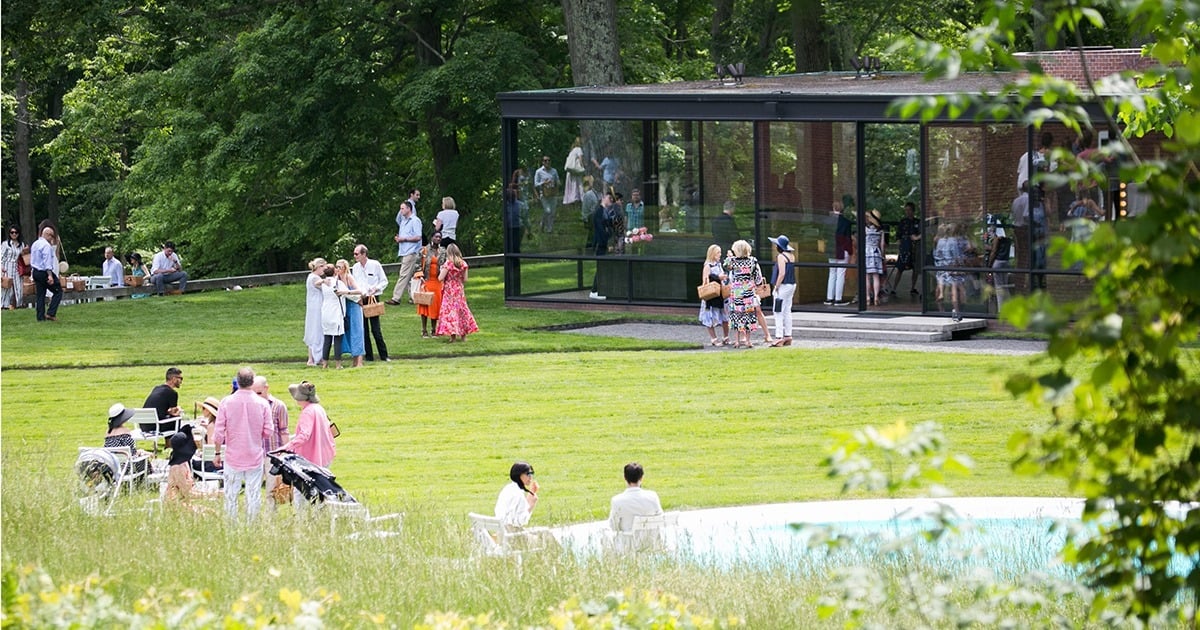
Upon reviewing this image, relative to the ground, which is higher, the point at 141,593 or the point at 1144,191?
the point at 1144,191

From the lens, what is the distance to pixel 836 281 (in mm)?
26453

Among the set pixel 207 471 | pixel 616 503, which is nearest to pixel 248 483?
pixel 207 471

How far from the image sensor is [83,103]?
4447 cm

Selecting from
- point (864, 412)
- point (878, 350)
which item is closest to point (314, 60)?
point (878, 350)

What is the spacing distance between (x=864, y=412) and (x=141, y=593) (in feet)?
36.9

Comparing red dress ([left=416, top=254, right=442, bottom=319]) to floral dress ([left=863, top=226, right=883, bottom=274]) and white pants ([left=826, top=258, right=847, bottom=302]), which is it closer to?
white pants ([left=826, top=258, right=847, bottom=302])

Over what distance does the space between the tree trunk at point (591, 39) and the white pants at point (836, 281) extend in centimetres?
765

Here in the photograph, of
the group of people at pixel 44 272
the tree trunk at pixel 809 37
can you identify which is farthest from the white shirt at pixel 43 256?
the tree trunk at pixel 809 37

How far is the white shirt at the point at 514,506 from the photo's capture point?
42.2 feet

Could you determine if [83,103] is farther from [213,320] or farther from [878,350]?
[878,350]

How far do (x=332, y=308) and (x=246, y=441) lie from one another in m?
7.72

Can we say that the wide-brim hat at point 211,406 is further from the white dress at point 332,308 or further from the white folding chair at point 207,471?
the white dress at point 332,308

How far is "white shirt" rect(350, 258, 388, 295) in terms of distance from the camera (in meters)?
22.4

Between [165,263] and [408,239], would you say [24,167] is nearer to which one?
[165,263]
